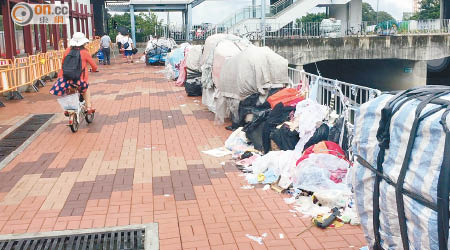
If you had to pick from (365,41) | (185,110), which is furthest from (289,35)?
(185,110)

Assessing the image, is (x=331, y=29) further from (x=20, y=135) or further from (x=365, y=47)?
(x=20, y=135)

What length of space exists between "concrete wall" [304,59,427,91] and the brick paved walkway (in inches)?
806

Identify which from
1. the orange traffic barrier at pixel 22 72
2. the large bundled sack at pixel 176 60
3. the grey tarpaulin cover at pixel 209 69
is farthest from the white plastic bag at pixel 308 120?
the large bundled sack at pixel 176 60

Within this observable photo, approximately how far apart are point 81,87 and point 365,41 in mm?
20277

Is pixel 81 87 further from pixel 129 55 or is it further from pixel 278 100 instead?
pixel 129 55

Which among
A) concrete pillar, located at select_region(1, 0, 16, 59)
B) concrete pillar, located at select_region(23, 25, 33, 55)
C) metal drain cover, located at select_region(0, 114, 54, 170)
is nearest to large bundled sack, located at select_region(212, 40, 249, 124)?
metal drain cover, located at select_region(0, 114, 54, 170)

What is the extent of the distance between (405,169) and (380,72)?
98.8 ft

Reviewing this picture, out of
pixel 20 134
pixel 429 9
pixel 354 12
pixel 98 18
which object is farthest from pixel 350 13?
pixel 429 9

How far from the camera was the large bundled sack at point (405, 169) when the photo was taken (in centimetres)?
236

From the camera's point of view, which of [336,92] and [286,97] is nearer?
[336,92]

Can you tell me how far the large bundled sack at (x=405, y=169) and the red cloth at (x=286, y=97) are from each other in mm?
4251

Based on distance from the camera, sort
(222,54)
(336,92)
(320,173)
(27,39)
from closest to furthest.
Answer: (320,173)
(336,92)
(222,54)
(27,39)

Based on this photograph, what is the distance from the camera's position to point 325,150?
5.71 metres

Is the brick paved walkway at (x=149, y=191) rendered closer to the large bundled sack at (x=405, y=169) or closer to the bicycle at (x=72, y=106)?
the bicycle at (x=72, y=106)
